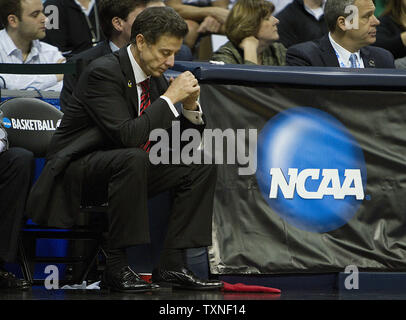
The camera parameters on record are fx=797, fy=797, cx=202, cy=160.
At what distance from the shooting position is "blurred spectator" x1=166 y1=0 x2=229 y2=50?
7.27 meters

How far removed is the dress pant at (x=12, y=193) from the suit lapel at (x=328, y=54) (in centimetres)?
217

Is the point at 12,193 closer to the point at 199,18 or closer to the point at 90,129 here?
→ the point at 90,129

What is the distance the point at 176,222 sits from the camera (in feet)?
12.9

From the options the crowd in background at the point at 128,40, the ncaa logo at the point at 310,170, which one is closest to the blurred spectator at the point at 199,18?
the crowd in background at the point at 128,40

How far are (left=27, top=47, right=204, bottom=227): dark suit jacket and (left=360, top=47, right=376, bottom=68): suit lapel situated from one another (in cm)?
179

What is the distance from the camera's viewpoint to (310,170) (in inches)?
172

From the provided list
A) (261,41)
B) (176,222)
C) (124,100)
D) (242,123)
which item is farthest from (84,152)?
(261,41)

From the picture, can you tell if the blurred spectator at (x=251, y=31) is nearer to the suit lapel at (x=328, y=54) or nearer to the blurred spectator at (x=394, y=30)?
the suit lapel at (x=328, y=54)

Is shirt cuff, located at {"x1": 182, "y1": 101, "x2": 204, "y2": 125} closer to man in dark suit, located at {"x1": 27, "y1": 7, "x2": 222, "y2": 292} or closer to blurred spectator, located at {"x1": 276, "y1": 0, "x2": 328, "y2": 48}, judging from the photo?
man in dark suit, located at {"x1": 27, "y1": 7, "x2": 222, "y2": 292}

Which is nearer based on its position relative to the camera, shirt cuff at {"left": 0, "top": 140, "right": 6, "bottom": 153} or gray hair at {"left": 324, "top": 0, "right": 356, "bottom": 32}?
shirt cuff at {"left": 0, "top": 140, "right": 6, "bottom": 153}

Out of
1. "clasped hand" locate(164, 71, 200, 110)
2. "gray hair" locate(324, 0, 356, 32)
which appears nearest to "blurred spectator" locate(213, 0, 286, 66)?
"gray hair" locate(324, 0, 356, 32)

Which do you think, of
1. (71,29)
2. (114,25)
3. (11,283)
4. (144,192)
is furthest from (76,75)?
(71,29)

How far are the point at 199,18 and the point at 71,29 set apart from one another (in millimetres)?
1305

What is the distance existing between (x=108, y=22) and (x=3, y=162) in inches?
66.0
